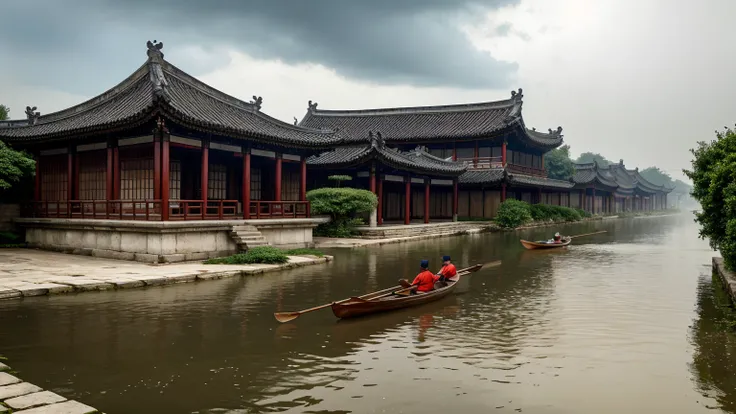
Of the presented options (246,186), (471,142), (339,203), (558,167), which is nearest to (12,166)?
(246,186)

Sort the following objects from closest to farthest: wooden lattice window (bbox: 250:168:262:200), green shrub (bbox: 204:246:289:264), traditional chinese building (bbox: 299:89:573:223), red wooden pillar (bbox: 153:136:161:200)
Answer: green shrub (bbox: 204:246:289:264), red wooden pillar (bbox: 153:136:161:200), wooden lattice window (bbox: 250:168:262:200), traditional chinese building (bbox: 299:89:573:223)

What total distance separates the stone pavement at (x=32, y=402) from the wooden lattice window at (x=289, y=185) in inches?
845

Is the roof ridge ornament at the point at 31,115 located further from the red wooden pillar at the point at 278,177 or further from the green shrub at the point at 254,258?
the green shrub at the point at 254,258

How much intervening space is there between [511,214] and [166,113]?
2824 cm

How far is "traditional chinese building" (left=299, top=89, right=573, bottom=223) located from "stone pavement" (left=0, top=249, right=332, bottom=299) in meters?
21.8

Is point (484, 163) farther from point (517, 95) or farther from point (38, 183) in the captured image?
point (38, 183)

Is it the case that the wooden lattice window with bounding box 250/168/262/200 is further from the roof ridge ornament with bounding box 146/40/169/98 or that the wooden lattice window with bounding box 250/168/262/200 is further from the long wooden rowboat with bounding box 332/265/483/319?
the long wooden rowboat with bounding box 332/265/483/319

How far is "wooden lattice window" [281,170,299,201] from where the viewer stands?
2770 cm

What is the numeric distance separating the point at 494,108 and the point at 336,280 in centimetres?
3642

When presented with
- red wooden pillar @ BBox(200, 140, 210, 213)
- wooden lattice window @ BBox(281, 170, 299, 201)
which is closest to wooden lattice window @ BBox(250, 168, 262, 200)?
wooden lattice window @ BBox(281, 170, 299, 201)

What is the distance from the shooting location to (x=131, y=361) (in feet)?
25.9

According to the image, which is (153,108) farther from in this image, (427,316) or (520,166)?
(520,166)

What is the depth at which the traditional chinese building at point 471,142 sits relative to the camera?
43.2m

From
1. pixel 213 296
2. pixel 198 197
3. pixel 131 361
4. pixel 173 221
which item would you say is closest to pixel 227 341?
pixel 131 361
